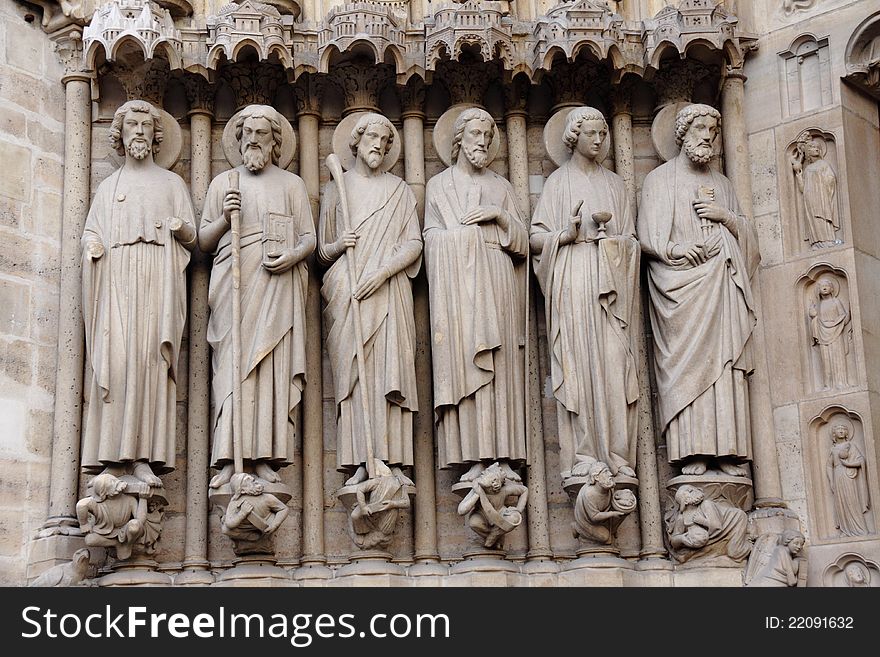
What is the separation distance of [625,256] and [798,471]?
1578mm

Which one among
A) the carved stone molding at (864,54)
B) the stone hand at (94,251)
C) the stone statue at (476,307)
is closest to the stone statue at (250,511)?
the stone statue at (476,307)

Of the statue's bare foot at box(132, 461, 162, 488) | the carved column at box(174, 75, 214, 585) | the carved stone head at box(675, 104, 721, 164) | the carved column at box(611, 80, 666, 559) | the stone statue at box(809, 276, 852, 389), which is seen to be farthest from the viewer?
the carved stone head at box(675, 104, 721, 164)

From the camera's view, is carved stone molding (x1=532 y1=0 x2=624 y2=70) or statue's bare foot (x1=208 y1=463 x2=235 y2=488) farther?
carved stone molding (x1=532 y1=0 x2=624 y2=70)

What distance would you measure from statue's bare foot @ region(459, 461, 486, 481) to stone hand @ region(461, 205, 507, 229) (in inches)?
54.3

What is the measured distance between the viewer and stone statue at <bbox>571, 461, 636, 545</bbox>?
9883 mm

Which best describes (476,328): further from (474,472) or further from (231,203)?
(231,203)

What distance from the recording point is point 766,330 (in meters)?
10.6

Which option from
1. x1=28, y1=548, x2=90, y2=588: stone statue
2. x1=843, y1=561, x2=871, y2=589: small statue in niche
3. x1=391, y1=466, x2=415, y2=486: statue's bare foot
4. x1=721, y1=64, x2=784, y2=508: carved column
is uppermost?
x1=721, y1=64, x2=784, y2=508: carved column

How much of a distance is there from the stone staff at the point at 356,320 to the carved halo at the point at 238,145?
0.27 m

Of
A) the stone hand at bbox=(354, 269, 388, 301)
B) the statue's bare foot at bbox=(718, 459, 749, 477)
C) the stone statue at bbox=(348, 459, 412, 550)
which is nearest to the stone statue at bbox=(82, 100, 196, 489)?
the stone hand at bbox=(354, 269, 388, 301)

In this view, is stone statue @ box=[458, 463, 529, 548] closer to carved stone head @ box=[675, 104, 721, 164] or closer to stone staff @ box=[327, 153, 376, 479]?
stone staff @ box=[327, 153, 376, 479]

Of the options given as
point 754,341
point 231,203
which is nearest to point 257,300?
point 231,203

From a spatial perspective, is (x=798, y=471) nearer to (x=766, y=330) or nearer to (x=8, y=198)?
(x=766, y=330)
